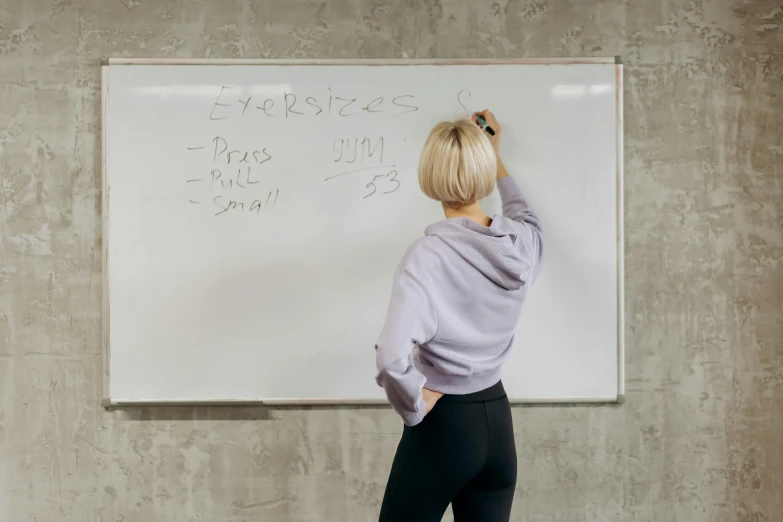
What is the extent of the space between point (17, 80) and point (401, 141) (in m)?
1.08

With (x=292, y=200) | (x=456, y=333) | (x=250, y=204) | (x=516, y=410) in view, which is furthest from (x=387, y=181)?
(x=516, y=410)

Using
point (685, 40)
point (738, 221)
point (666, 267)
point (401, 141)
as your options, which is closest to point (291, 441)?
point (401, 141)

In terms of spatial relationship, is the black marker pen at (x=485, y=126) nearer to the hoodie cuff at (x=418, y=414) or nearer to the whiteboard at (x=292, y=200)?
the whiteboard at (x=292, y=200)

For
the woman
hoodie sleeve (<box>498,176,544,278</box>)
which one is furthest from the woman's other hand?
hoodie sleeve (<box>498,176,544,278</box>)

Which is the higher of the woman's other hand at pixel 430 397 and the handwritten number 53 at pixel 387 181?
the handwritten number 53 at pixel 387 181

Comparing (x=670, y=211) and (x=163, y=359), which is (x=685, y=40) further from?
(x=163, y=359)

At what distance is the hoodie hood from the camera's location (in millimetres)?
1226

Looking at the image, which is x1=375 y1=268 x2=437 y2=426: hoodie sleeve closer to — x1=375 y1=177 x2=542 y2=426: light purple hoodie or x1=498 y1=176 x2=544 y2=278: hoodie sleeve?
x1=375 y1=177 x2=542 y2=426: light purple hoodie

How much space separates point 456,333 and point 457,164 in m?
0.33

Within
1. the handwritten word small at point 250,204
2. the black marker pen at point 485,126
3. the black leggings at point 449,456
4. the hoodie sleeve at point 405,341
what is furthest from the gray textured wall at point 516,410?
the hoodie sleeve at point 405,341

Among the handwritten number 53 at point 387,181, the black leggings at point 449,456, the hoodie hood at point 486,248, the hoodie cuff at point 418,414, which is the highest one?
the handwritten number 53 at point 387,181

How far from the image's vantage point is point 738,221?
5.73 feet

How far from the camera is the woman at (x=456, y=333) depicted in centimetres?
121

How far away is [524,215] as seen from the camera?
1485 millimetres
